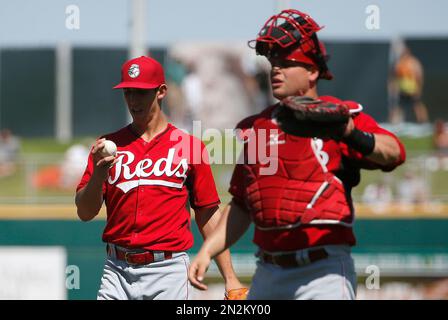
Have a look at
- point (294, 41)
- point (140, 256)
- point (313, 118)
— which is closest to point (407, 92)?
point (140, 256)

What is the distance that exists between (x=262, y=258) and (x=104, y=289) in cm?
145

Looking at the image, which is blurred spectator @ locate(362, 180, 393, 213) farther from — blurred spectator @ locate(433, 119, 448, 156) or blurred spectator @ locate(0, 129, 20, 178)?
blurred spectator @ locate(0, 129, 20, 178)

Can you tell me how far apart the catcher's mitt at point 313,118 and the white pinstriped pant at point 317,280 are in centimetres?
54

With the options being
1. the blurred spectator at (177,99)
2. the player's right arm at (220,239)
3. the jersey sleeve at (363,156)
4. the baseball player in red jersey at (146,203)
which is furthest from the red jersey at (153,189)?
the blurred spectator at (177,99)

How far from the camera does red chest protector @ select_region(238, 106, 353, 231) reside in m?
3.73

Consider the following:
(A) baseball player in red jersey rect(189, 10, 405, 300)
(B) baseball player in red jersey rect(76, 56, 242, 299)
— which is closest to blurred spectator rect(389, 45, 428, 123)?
(B) baseball player in red jersey rect(76, 56, 242, 299)

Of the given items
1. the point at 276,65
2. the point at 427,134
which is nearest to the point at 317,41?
the point at 276,65

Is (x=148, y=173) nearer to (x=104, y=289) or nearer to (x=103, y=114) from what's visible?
(x=104, y=289)

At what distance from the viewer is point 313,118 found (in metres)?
3.43

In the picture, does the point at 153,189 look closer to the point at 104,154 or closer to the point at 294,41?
the point at 104,154

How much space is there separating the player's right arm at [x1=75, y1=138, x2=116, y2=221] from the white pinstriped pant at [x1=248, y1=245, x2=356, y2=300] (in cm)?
123

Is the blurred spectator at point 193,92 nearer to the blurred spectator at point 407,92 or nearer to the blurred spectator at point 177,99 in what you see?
the blurred spectator at point 177,99

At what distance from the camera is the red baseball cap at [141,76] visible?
5.01 metres

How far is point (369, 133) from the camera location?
3590mm
